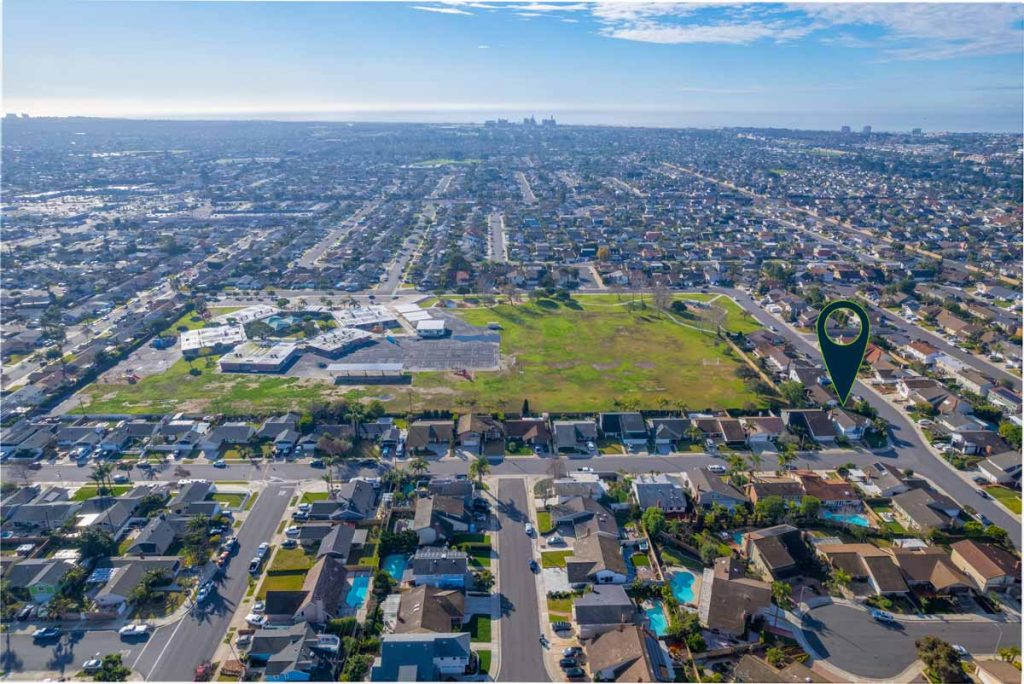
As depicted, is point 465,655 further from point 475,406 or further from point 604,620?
point 475,406

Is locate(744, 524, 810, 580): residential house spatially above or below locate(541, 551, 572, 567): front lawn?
above

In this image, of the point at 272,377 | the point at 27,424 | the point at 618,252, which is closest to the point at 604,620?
the point at 272,377

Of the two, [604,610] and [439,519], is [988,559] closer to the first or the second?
[604,610]

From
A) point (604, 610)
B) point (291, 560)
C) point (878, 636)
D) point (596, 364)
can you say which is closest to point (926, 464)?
point (878, 636)

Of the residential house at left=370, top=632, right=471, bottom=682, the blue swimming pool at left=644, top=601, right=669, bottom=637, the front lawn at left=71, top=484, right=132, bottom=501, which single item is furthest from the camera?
the front lawn at left=71, top=484, right=132, bottom=501

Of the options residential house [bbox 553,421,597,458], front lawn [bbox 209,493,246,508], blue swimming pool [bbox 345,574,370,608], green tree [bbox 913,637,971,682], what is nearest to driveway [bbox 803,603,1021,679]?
green tree [bbox 913,637,971,682]

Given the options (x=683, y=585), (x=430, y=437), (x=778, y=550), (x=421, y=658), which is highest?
(x=430, y=437)

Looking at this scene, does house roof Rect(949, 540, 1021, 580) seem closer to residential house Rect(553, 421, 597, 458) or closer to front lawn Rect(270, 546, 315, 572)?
residential house Rect(553, 421, 597, 458)
